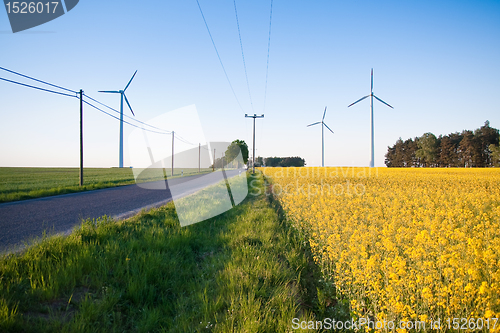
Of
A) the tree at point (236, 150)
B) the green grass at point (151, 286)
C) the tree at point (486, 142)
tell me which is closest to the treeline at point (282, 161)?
the tree at point (236, 150)

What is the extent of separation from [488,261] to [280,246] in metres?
3.15

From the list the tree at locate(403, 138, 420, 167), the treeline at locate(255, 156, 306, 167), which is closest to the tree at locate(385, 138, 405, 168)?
the tree at locate(403, 138, 420, 167)

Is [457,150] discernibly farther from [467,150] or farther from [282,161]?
[282,161]

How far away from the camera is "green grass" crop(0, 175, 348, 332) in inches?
104

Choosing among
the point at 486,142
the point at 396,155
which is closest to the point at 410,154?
the point at 396,155

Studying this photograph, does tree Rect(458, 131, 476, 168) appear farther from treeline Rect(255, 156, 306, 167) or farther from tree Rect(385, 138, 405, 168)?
treeline Rect(255, 156, 306, 167)

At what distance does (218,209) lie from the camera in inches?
354

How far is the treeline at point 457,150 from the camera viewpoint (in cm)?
6869

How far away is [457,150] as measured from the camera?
75188 millimetres

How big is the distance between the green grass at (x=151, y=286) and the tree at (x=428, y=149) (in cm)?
9444

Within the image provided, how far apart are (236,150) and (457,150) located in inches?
2997

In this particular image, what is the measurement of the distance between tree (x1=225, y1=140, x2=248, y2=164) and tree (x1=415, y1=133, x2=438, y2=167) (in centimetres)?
6629

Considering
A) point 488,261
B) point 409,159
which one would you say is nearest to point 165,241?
point 488,261

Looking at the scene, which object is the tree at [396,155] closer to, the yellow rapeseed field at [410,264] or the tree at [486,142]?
the tree at [486,142]
